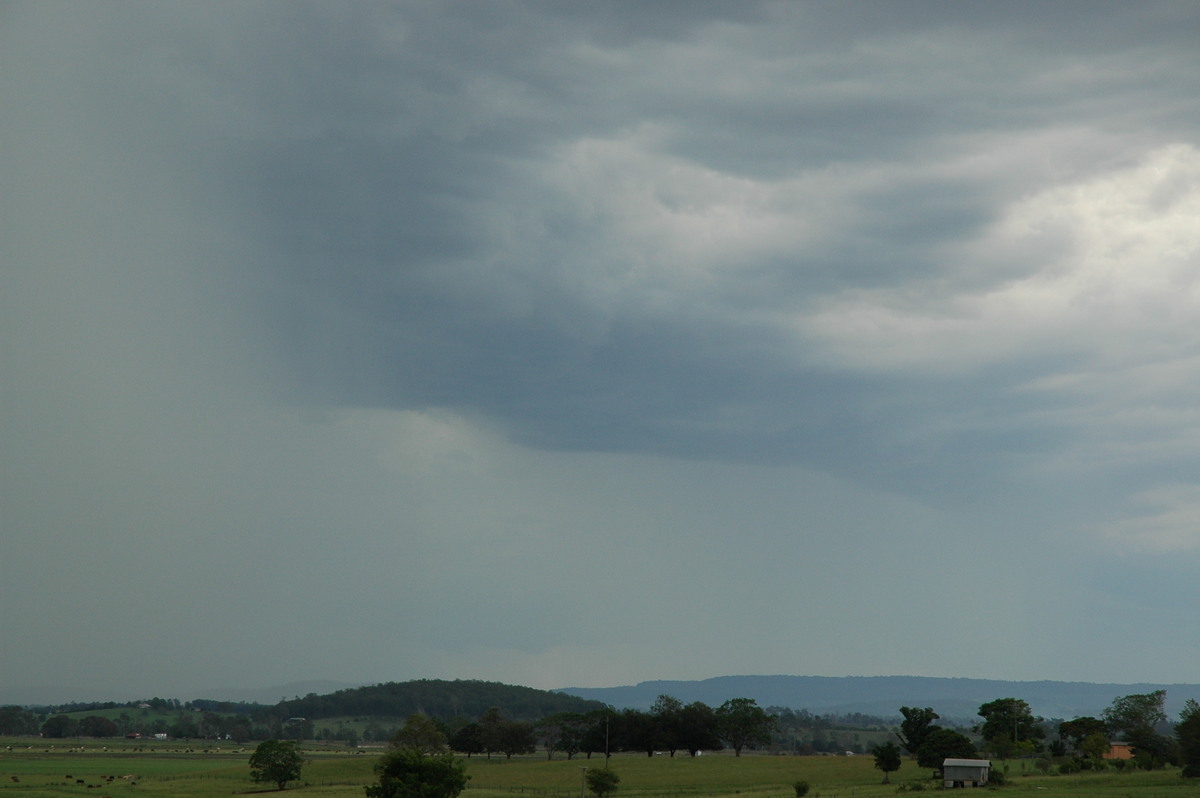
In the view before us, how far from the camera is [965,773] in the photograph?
333ft

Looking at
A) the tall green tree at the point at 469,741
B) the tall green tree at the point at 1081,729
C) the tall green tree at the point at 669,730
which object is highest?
the tall green tree at the point at 1081,729

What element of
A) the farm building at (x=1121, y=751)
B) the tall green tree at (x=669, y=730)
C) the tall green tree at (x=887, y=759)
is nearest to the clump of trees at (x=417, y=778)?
the tall green tree at (x=887, y=759)

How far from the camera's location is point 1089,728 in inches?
5271

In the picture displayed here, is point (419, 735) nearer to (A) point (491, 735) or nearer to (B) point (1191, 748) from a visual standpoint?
(A) point (491, 735)

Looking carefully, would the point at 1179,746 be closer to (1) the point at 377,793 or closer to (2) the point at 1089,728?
(2) the point at 1089,728

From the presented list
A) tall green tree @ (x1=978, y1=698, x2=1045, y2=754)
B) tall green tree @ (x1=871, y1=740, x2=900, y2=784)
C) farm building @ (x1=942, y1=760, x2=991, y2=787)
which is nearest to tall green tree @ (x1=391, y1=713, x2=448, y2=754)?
tall green tree @ (x1=871, y1=740, x2=900, y2=784)

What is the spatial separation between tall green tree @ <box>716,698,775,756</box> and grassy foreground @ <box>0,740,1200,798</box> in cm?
1655

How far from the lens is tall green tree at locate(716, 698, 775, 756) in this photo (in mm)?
166750

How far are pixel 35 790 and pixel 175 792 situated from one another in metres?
13.7

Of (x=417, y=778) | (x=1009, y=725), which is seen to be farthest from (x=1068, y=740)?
(x=417, y=778)

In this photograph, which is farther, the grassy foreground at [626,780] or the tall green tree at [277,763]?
the tall green tree at [277,763]

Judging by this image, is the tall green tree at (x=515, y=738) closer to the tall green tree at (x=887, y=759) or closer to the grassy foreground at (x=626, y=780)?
the grassy foreground at (x=626, y=780)

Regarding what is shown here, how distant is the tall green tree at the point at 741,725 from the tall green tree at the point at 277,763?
71.6 m

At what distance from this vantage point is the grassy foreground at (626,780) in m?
93.4
